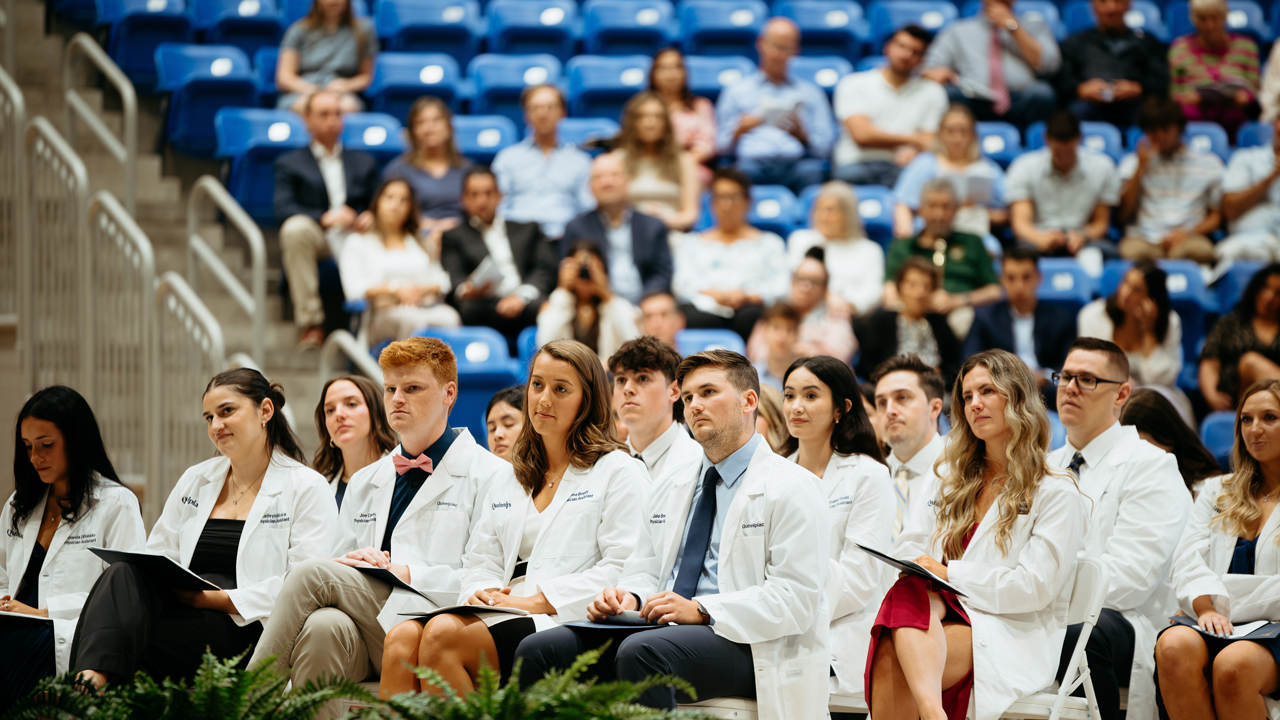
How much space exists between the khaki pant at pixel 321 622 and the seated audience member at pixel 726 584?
579 millimetres

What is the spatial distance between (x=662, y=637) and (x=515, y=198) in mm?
4897

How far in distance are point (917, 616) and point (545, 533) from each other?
3.61ft

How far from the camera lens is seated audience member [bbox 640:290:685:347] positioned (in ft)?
20.7

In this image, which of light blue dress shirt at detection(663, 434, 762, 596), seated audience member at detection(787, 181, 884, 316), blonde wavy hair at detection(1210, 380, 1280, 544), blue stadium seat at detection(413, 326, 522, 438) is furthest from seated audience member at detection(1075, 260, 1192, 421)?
light blue dress shirt at detection(663, 434, 762, 596)

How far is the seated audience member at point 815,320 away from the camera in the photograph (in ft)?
21.3

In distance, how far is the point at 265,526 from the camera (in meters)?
3.88

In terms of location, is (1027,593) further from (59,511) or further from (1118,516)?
(59,511)

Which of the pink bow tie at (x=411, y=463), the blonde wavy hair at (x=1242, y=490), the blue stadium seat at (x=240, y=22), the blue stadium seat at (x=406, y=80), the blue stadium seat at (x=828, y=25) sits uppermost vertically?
the blue stadium seat at (x=828, y=25)

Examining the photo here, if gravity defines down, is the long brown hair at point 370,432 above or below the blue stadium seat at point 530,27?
below

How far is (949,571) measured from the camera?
11.6 ft

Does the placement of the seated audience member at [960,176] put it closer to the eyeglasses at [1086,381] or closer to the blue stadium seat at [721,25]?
the blue stadium seat at [721,25]

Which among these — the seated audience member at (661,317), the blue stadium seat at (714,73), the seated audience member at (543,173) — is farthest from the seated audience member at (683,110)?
the seated audience member at (661,317)

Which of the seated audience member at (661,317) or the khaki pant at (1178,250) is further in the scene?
the khaki pant at (1178,250)

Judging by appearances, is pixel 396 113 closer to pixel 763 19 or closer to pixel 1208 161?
pixel 763 19
